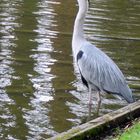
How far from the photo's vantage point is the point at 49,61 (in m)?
10.9

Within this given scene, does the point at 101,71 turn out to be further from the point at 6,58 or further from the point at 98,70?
the point at 6,58

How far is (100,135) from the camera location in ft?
20.6

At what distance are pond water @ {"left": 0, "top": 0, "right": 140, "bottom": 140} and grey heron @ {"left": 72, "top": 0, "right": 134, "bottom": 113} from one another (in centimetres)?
48

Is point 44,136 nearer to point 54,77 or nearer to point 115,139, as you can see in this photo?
point 115,139

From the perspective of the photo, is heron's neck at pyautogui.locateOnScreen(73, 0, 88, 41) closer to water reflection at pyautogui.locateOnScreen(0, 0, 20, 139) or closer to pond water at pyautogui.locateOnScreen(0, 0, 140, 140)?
pond water at pyautogui.locateOnScreen(0, 0, 140, 140)

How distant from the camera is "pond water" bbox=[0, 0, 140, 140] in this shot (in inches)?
305

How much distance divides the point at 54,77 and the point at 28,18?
613 cm

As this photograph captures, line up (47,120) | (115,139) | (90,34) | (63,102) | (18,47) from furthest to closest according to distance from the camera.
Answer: (90,34) < (18,47) < (63,102) < (47,120) < (115,139)

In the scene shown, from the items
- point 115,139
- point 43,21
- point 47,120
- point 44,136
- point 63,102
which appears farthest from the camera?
point 43,21

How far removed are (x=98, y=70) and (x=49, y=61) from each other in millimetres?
3036

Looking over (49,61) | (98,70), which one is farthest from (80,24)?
(49,61)

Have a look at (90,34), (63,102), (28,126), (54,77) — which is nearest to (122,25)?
(90,34)

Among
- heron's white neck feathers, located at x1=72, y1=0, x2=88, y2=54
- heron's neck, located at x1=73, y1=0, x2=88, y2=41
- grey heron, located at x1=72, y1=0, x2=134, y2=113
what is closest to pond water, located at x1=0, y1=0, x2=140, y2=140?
grey heron, located at x1=72, y1=0, x2=134, y2=113

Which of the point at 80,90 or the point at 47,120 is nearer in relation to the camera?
the point at 47,120
